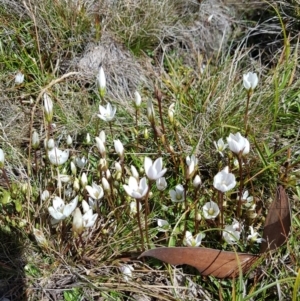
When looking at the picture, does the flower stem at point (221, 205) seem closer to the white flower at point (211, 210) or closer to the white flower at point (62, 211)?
the white flower at point (211, 210)

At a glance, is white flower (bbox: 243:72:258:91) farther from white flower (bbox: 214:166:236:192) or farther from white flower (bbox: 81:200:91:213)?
white flower (bbox: 81:200:91:213)

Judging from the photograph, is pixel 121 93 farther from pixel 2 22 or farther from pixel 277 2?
pixel 277 2

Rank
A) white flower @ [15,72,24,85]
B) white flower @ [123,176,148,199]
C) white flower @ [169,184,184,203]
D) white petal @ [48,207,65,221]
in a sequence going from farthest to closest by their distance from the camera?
white flower @ [15,72,24,85], white flower @ [169,184,184,203], white petal @ [48,207,65,221], white flower @ [123,176,148,199]

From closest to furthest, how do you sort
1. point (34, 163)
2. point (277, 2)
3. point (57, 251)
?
point (57, 251) → point (34, 163) → point (277, 2)

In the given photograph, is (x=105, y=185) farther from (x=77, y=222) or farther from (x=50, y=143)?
(x=50, y=143)

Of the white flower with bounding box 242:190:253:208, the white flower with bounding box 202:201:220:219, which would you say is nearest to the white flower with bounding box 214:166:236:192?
the white flower with bounding box 202:201:220:219

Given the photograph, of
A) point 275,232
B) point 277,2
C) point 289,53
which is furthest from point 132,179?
point 277,2

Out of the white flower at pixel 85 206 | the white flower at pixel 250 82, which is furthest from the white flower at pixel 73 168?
the white flower at pixel 250 82
